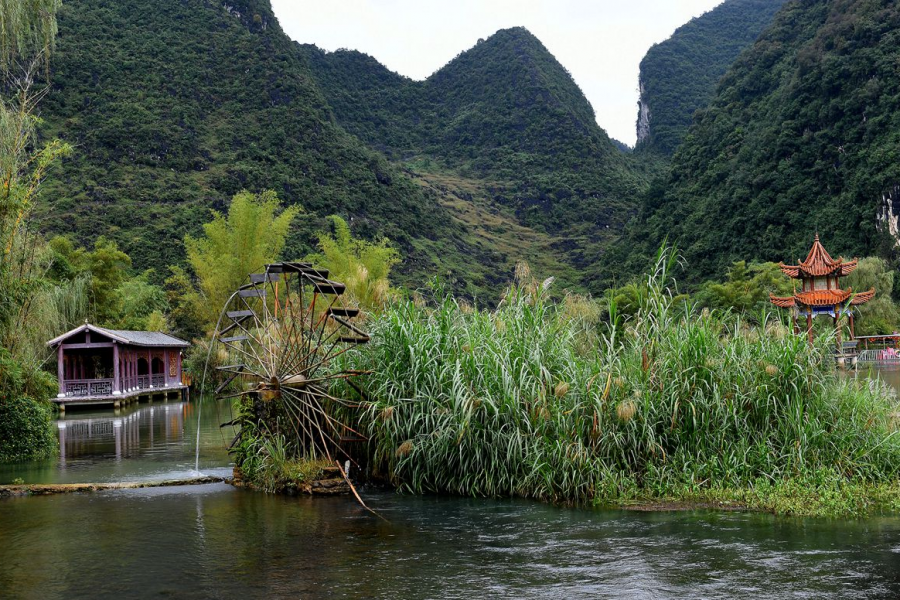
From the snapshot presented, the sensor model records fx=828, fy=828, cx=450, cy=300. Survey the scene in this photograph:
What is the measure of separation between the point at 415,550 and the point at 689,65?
501ft

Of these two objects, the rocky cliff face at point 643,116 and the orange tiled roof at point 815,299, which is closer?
the orange tiled roof at point 815,299

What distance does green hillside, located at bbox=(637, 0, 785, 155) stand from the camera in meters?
136

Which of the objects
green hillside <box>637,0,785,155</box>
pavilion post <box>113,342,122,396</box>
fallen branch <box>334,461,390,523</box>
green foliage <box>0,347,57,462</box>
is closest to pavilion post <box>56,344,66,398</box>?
pavilion post <box>113,342,122,396</box>

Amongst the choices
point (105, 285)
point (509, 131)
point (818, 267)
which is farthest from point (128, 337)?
point (509, 131)

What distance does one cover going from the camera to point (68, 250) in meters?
37.7

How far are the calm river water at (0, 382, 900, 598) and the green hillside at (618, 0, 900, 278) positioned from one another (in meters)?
51.9

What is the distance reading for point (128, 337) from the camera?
1161 inches

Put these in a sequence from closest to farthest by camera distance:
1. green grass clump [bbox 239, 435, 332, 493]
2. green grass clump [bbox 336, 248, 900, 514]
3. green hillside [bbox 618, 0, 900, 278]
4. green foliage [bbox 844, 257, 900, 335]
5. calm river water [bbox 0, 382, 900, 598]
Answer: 1. calm river water [bbox 0, 382, 900, 598]
2. green grass clump [bbox 336, 248, 900, 514]
3. green grass clump [bbox 239, 435, 332, 493]
4. green foliage [bbox 844, 257, 900, 335]
5. green hillside [bbox 618, 0, 900, 278]

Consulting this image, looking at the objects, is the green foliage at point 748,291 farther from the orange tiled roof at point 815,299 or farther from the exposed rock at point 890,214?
the exposed rock at point 890,214

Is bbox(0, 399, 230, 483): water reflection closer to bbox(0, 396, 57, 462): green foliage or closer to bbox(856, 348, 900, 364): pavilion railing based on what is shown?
bbox(0, 396, 57, 462): green foliage

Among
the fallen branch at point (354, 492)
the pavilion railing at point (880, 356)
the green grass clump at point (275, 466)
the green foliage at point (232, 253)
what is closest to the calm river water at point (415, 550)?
the fallen branch at point (354, 492)

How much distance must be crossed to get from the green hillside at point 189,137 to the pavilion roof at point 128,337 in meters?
13.8

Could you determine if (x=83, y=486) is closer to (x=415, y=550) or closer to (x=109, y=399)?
(x=415, y=550)

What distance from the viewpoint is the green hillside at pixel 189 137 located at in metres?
51.6
